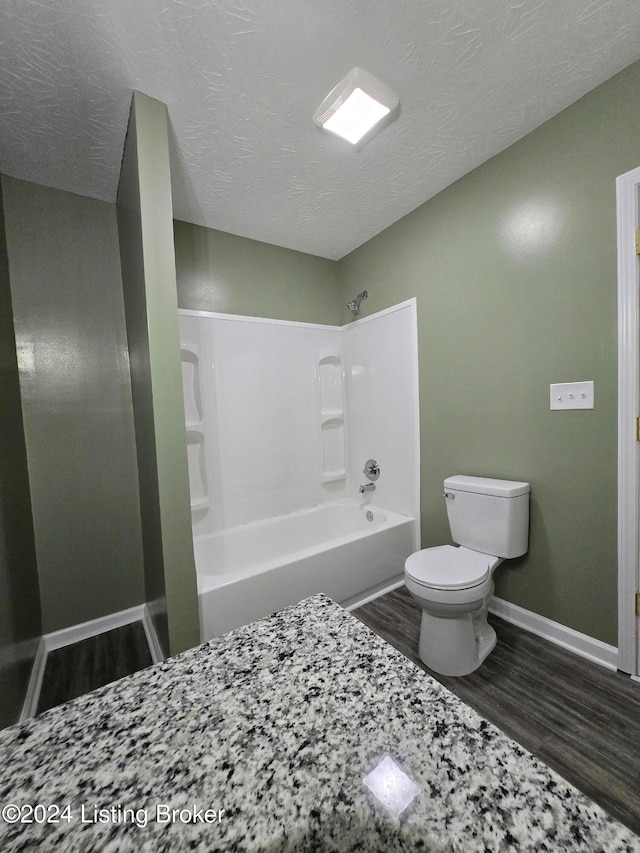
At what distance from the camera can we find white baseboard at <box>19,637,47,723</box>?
1557mm

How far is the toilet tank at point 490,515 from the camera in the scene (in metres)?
1.79

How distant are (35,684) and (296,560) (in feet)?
4.57

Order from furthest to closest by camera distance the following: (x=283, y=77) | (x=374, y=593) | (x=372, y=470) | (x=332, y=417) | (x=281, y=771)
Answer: (x=332, y=417) < (x=372, y=470) < (x=374, y=593) < (x=283, y=77) < (x=281, y=771)

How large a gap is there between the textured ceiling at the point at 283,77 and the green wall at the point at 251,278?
17.8 inches

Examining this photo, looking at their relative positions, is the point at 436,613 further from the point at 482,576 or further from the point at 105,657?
the point at 105,657

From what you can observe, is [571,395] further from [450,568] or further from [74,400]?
[74,400]

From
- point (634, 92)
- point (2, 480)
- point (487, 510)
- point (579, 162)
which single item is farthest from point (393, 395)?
point (2, 480)

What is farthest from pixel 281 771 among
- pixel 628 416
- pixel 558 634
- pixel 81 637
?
pixel 81 637

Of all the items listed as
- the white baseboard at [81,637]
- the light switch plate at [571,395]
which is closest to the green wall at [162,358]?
the white baseboard at [81,637]

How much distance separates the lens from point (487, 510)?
1.87 m

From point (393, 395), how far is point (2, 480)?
7.54ft

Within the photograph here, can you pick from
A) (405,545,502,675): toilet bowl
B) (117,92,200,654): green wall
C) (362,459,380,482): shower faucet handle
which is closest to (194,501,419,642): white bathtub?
(117,92,200,654): green wall

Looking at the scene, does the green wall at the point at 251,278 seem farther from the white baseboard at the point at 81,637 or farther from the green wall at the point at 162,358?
the white baseboard at the point at 81,637

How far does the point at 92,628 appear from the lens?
214 cm
